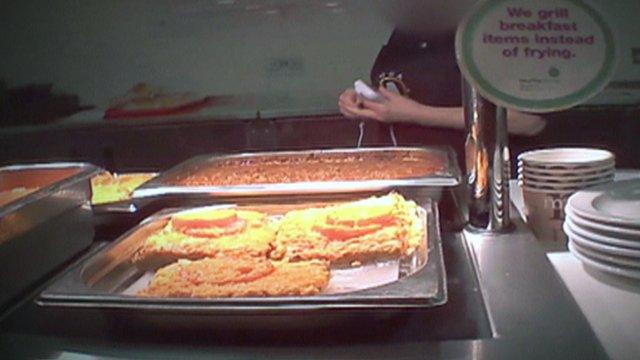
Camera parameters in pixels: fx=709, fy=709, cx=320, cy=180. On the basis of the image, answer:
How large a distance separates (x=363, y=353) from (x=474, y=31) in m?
0.53

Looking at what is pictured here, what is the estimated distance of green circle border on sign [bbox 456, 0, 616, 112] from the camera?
1012 millimetres

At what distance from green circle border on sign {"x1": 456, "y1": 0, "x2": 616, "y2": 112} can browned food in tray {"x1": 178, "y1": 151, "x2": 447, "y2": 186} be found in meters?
0.37

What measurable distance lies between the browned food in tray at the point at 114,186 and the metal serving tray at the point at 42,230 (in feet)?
0.59

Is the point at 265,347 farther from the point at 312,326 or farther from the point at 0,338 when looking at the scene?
the point at 0,338

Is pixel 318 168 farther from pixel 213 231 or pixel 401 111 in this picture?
pixel 401 111

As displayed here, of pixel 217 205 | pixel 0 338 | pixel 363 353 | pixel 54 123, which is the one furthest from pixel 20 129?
pixel 363 353

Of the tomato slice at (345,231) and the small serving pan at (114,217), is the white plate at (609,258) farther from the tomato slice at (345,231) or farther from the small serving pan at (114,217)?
the small serving pan at (114,217)

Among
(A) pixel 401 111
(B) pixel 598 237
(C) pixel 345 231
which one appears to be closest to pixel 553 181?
(B) pixel 598 237

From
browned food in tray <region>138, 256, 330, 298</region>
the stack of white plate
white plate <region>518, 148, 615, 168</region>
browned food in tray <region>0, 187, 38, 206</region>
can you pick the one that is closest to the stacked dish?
white plate <region>518, 148, 615, 168</region>

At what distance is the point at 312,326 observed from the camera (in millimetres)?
828

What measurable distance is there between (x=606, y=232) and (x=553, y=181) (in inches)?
10.0

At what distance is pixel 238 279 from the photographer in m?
0.92

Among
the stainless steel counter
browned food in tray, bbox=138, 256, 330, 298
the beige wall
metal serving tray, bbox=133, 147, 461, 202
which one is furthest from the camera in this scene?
the beige wall

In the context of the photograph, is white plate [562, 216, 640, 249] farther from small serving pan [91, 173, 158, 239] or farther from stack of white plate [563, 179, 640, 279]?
small serving pan [91, 173, 158, 239]
